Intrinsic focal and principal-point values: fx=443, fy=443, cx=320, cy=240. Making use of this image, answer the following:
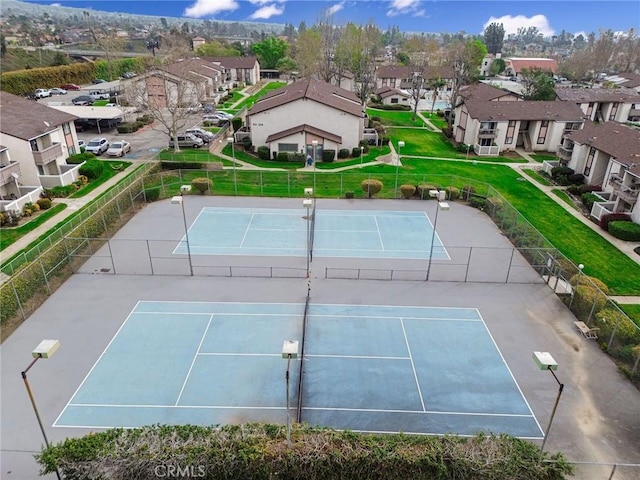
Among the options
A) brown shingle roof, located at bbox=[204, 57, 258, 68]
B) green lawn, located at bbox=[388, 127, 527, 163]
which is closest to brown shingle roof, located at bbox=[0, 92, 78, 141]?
green lawn, located at bbox=[388, 127, 527, 163]

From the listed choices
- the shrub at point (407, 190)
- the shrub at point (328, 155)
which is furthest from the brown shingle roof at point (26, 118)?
the shrub at point (407, 190)

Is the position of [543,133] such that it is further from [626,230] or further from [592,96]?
[626,230]

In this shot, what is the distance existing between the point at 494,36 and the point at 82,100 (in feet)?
577

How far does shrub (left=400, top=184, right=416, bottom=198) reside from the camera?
114 feet

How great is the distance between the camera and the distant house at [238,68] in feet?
309

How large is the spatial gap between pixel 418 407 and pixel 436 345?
3733 mm

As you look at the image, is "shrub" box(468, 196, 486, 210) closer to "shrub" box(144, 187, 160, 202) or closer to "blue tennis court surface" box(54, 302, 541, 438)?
"blue tennis court surface" box(54, 302, 541, 438)

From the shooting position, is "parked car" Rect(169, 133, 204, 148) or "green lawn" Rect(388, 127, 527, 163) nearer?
"parked car" Rect(169, 133, 204, 148)

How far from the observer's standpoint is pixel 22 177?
3431cm

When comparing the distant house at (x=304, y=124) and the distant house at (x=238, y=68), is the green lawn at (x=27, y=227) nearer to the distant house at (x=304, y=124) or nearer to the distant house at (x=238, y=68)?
the distant house at (x=304, y=124)

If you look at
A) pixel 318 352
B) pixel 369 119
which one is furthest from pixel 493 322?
pixel 369 119

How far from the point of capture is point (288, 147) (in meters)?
43.8

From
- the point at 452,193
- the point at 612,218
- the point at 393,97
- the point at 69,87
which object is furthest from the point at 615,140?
the point at 69,87

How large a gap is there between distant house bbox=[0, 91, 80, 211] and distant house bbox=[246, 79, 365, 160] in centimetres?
1729
